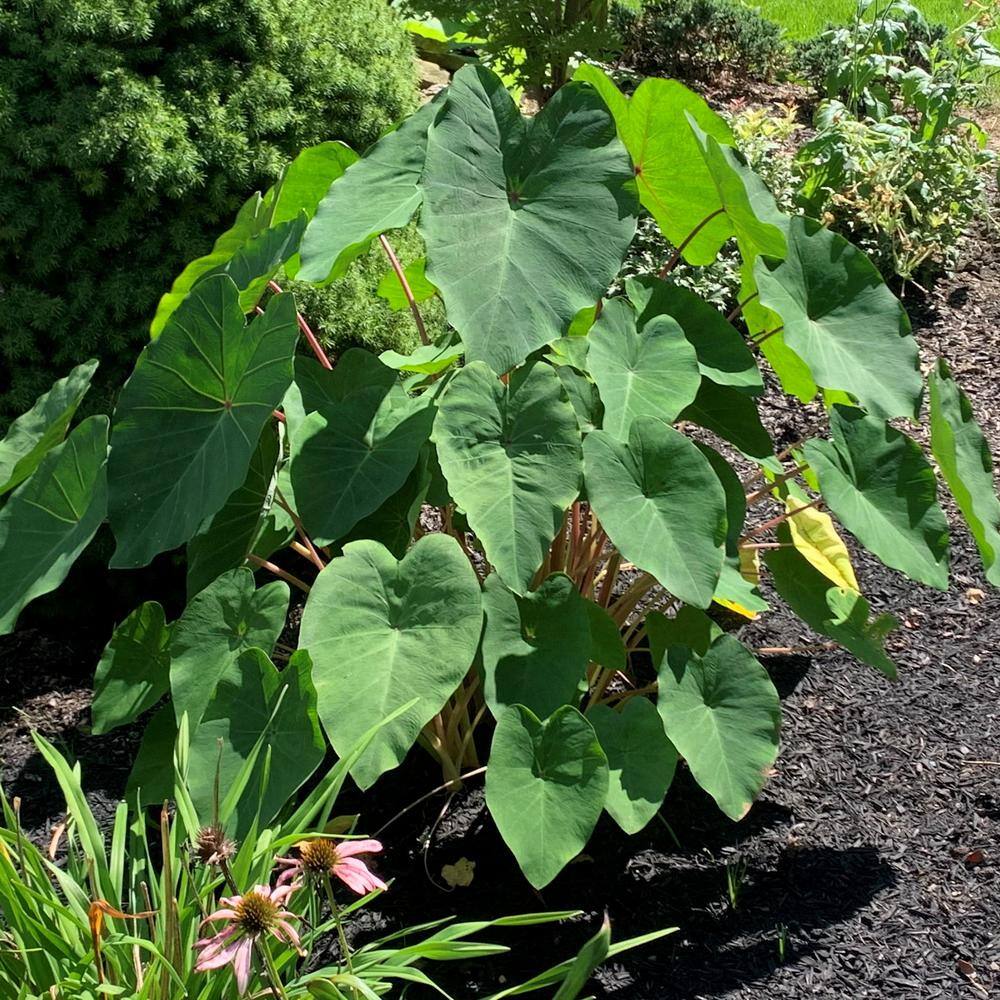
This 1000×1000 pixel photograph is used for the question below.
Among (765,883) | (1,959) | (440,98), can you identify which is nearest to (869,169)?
(440,98)

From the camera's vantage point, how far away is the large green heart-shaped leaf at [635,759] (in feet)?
6.75

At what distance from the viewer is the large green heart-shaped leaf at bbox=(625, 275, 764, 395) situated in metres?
2.30

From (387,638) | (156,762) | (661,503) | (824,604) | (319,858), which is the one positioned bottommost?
(156,762)

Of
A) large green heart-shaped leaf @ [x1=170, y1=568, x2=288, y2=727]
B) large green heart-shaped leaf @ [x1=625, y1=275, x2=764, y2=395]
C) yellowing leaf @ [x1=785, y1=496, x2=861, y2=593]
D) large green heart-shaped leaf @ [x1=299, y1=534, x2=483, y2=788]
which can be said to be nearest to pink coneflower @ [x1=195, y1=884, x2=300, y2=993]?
large green heart-shaped leaf @ [x1=299, y1=534, x2=483, y2=788]

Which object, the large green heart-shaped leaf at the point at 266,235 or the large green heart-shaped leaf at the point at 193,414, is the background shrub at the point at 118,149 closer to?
the large green heart-shaped leaf at the point at 266,235

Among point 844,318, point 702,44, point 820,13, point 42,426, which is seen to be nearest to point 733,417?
point 844,318

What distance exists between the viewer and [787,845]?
249cm

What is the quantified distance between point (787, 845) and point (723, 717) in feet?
1.68

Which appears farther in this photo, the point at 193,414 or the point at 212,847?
the point at 193,414

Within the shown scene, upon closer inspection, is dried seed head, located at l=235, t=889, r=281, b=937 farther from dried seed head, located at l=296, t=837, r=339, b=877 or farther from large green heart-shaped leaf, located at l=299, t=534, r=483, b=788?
large green heart-shaped leaf, located at l=299, t=534, r=483, b=788

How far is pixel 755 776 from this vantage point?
209 centimetres

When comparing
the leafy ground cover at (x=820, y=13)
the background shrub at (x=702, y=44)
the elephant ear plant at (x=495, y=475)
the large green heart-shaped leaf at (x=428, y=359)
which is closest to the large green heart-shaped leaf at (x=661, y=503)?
the elephant ear plant at (x=495, y=475)

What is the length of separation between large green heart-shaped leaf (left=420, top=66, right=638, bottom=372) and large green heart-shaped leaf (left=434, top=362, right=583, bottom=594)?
0.29ft

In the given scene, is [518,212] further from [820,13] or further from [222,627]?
[820,13]
